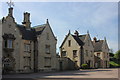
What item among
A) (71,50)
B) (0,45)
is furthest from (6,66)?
(71,50)

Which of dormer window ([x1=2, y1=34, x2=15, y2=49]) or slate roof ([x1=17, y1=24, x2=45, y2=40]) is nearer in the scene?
dormer window ([x1=2, y1=34, x2=15, y2=49])

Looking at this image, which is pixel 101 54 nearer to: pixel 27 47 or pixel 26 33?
pixel 26 33

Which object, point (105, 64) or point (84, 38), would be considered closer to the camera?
point (84, 38)

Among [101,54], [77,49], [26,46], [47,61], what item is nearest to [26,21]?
[26,46]

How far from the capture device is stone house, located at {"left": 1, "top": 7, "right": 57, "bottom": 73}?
30.8 meters

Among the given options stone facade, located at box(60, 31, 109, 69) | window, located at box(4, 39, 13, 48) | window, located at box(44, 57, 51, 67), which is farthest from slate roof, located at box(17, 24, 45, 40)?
stone facade, located at box(60, 31, 109, 69)

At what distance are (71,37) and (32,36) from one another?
14.7m

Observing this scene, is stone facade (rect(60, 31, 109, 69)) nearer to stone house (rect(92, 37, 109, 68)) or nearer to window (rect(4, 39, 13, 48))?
stone house (rect(92, 37, 109, 68))

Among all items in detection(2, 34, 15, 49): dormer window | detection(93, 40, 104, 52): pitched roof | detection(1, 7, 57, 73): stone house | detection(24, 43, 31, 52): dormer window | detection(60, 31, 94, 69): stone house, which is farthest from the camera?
detection(93, 40, 104, 52): pitched roof

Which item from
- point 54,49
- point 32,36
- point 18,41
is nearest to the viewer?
point 18,41

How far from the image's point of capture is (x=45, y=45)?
37938mm

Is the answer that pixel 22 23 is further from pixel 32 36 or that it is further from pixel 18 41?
pixel 18 41

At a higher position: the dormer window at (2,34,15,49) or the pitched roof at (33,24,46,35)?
the pitched roof at (33,24,46,35)

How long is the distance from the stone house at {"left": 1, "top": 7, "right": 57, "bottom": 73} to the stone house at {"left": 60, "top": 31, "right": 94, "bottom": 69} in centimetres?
911
